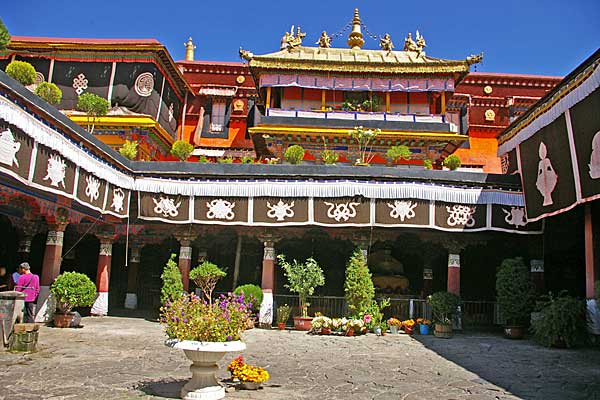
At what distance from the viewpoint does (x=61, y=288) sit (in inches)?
534

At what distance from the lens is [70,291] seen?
1353cm

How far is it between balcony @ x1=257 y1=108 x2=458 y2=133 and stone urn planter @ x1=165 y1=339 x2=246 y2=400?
54.8ft

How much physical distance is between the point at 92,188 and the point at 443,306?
32.1 feet

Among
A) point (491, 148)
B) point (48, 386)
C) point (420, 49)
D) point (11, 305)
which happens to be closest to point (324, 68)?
point (420, 49)

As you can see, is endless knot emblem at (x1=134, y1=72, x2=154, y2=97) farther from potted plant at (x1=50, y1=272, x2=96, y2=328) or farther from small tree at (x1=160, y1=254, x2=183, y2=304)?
potted plant at (x1=50, y1=272, x2=96, y2=328)

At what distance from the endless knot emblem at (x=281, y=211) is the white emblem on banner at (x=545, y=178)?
22.7 feet

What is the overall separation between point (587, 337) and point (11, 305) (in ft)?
39.7

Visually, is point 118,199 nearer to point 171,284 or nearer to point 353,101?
point 171,284

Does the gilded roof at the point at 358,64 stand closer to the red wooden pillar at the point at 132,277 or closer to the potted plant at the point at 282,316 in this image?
the red wooden pillar at the point at 132,277

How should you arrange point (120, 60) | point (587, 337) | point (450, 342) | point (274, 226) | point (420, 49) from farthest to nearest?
point (420, 49), point (120, 60), point (274, 226), point (450, 342), point (587, 337)

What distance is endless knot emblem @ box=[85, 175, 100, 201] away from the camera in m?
13.9

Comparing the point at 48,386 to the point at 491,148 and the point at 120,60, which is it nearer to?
the point at 120,60

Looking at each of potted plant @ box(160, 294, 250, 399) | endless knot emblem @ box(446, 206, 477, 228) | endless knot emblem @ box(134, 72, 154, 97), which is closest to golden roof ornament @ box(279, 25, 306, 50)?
endless knot emblem @ box(134, 72, 154, 97)

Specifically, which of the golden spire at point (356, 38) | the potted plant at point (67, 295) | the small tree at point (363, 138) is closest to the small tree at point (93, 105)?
the potted plant at point (67, 295)
